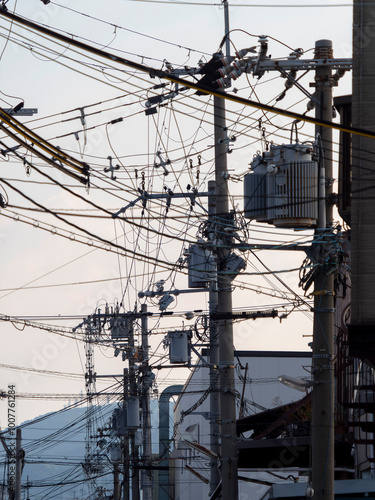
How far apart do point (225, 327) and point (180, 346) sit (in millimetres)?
10674

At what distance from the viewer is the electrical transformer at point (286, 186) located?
15711 mm

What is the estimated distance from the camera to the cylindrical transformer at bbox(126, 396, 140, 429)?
4081cm

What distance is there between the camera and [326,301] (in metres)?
15.5

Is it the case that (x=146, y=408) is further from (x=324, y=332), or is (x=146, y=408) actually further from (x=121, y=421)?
(x=324, y=332)

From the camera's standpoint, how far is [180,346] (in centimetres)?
3161

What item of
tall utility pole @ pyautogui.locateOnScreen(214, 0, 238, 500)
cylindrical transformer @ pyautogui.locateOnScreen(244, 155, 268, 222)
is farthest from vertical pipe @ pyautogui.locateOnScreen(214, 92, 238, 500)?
cylindrical transformer @ pyautogui.locateOnScreen(244, 155, 268, 222)

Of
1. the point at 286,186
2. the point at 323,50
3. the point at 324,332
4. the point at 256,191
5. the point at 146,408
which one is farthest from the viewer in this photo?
the point at 146,408

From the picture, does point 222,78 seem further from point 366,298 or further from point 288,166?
point 366,298

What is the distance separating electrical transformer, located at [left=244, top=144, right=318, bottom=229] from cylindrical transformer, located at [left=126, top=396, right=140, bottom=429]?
84.8ft

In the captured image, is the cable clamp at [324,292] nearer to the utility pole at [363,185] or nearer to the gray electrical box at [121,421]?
the utility pole at [363,185]

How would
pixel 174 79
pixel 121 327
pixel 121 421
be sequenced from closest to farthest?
pixel 174 79 < pixel 121 327 < pixel 121 421

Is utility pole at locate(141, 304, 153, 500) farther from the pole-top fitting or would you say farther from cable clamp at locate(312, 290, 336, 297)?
the pole-top fitting

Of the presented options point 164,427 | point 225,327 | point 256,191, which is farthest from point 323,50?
point 164,427

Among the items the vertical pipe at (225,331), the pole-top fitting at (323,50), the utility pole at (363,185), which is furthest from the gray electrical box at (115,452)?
the pole-top fitting at (323,50)
